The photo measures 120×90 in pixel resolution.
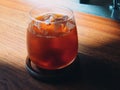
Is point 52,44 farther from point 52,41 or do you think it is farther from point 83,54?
point 83,54

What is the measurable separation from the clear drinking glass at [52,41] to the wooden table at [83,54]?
50mm

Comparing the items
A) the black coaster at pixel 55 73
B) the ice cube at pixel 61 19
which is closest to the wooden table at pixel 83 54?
the black coaster at pixel 55 73

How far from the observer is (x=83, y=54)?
0.58 meters

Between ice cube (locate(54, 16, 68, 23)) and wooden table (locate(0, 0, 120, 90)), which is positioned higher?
ice cube (locate(54, 16, 68, 23))

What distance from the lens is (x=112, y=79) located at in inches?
19.5

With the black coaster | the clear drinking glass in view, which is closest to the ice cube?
the clear drinking glass

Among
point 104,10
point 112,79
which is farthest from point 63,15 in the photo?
point 104,10

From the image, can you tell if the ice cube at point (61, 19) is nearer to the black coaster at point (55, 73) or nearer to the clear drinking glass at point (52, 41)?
the clear drinking glass at point (52, 41)

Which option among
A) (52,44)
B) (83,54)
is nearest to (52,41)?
(52,44)

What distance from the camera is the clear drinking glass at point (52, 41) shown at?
464 millimetres

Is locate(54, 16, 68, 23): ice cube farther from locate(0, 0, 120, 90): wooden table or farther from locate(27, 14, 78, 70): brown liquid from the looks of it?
locate(0, 0, 120, 90): wooden table

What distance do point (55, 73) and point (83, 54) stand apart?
0.12 metres

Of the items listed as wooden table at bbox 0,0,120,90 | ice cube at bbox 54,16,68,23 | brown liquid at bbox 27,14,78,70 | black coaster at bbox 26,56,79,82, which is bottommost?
wooden table at bbox 0,0,120,90

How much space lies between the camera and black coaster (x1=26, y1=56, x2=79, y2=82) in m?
0.49
